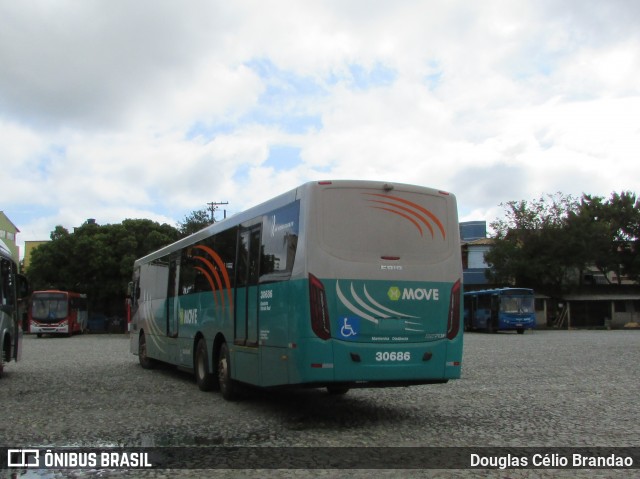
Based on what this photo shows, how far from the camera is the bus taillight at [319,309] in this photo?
9.04 m

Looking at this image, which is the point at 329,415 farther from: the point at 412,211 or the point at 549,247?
the point at 549,247

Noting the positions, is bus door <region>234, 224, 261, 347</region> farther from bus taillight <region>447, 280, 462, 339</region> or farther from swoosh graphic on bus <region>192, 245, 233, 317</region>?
bus taillight <region>447, 280, 462, 339</region>

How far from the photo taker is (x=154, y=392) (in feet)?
43.9

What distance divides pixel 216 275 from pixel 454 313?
4.72 m

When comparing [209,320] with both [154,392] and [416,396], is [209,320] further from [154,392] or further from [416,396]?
[416,396]

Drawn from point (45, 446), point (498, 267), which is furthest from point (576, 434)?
point (498, 267)

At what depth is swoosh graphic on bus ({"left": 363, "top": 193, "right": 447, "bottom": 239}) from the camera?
977cm

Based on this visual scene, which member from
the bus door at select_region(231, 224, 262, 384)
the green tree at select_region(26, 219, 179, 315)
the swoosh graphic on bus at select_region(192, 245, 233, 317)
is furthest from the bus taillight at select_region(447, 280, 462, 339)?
the green tree at select_region(26, 219, 179, 315)

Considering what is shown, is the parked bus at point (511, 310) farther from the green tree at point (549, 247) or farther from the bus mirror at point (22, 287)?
the bus mirror at point (22, 287)

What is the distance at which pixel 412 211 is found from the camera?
9906 mm

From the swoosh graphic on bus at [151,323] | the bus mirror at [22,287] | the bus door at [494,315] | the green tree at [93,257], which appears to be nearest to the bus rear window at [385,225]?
the swoosh graphic on bus at [151,323]

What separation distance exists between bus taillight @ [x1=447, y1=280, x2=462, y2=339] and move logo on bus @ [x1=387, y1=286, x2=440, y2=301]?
26cm

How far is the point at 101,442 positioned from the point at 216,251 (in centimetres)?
519

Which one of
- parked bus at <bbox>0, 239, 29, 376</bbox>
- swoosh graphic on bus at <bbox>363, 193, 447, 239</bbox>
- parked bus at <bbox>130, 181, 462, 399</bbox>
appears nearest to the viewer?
parked bus at <bbox>130, 181, 462, 399</bbox>
